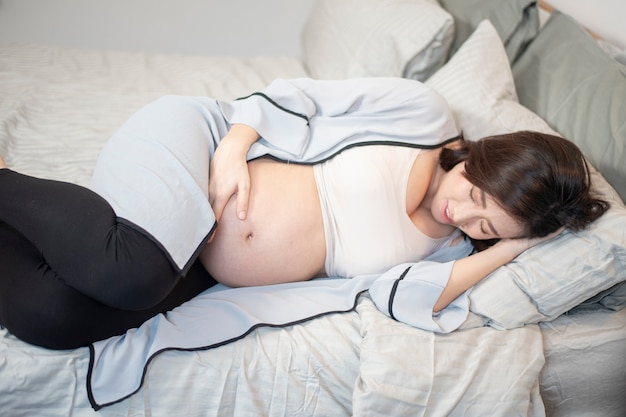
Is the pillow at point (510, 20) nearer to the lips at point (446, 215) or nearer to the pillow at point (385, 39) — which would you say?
the pillow at point (385, 39)

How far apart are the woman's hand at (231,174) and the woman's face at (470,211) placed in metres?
0.42

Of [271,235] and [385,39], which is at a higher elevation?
[385,39]

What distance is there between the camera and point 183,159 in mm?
1116

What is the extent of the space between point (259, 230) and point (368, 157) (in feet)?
0.97

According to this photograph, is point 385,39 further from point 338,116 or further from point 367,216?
point 367,216

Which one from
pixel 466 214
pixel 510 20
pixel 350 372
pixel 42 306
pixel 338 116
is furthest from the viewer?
pixel 510 20

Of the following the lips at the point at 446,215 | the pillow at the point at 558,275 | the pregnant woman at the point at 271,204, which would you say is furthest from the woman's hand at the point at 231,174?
the pillow at the point at 558,275

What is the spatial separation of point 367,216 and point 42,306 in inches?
25.6

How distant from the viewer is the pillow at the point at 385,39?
66.1 inches

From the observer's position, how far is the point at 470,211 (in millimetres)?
1181

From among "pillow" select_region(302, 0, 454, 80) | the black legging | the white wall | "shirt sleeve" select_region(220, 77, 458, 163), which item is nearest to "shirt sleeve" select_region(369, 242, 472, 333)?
"shirt sleeve" select_region(220, 77, 458, 163)

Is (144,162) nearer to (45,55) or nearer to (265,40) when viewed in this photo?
(45,55)

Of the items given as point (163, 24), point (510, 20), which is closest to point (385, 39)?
point (510, 20)

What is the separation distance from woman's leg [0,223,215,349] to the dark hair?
0.78 m
